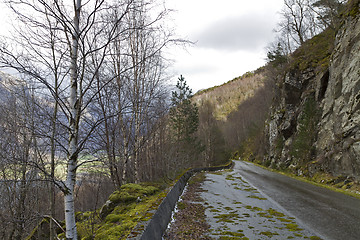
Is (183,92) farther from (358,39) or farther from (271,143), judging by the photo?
(358,39)

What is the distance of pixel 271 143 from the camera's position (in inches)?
1446

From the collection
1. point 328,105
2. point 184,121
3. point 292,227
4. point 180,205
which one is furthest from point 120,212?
point 184,121

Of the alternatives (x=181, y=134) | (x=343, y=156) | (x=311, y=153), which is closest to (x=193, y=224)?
(x=343, y=156)

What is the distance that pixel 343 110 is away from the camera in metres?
15.5

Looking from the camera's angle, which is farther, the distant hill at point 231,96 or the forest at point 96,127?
the distant hill at point 231,96

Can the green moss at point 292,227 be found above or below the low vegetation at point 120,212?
below

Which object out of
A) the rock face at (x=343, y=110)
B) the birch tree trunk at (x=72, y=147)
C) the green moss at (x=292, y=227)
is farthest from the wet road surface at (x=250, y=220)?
the rock face at (x=343, y=110)

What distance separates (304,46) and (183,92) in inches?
812

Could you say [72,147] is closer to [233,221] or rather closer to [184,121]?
[233,221]

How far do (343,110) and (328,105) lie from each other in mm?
3618

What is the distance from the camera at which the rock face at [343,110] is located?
44.3 ft

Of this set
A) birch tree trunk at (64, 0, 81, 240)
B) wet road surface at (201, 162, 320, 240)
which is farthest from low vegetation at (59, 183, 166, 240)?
wet road surface at (201, 162, 320, 240)

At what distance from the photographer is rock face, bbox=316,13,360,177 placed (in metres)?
13.5

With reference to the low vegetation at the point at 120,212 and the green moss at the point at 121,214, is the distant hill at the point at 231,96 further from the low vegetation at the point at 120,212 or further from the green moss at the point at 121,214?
the green moss at the point at 121,214
